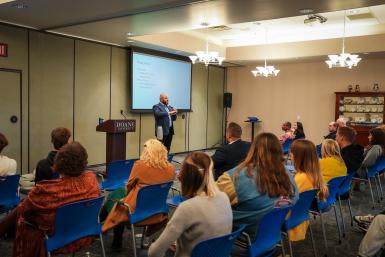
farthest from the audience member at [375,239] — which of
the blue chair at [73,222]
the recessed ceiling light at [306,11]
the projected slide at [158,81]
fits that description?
the projected slide at [158,81]

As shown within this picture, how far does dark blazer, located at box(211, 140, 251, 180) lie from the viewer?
12.5 ft

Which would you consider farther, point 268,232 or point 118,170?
point 118,170

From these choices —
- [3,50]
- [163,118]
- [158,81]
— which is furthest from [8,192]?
[158,81]

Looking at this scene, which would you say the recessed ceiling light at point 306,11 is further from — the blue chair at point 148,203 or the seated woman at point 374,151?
the blue chair at point 148,203

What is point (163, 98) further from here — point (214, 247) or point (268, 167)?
point (214, 247)

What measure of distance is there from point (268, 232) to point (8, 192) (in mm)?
2450

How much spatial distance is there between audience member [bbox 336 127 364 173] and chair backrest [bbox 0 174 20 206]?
151 inches

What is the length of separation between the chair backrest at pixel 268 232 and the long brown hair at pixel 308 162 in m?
0.85

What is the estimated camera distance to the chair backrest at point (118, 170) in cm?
416

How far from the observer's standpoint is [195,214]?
6.27 feet

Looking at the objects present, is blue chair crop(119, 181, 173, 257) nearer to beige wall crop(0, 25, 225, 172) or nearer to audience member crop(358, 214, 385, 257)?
audience member crop(358, 214, 385, 257)

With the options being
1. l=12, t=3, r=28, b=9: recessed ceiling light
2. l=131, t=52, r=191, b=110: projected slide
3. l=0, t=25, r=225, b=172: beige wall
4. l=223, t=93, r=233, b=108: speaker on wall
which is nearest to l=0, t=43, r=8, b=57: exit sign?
l=0, t=25, r=225, b=172: beige wall

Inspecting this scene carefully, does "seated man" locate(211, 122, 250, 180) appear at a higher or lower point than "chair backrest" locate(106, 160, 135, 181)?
higher

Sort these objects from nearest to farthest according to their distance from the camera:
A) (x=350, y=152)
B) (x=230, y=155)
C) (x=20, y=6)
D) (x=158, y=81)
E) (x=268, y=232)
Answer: (x=268, y=232) < (x=230, y=155) < (x=350, y=152) < (x=20, y=6) < (x=158, y=81)
